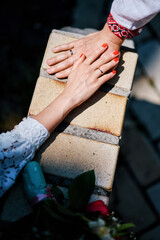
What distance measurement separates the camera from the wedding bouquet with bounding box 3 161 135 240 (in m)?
0.73

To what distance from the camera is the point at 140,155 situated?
2.08 meters

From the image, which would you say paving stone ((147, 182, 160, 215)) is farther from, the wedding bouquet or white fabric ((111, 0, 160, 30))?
white fabric ((111, 0, 160, 30))

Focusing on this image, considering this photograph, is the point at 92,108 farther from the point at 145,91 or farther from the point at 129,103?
the point at 145,91

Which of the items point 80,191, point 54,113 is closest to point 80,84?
point 54,113

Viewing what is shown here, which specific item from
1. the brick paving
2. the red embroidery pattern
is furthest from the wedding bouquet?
the brick paving

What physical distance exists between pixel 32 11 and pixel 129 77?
1.63 m

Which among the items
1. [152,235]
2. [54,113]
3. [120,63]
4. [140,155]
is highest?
[120,63]

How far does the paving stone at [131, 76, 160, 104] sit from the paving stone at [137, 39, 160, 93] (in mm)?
54

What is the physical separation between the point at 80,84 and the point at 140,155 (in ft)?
3.86

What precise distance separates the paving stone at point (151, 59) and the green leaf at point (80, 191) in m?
1.59

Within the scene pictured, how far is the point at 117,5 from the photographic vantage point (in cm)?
107

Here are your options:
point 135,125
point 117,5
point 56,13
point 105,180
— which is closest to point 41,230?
point 105,180

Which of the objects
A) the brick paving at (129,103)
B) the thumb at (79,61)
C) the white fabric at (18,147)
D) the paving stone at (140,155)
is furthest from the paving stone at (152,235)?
the thumb at (79,61)

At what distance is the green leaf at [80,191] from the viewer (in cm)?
85
